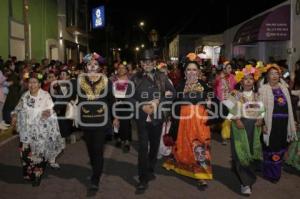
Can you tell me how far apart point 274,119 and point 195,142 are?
1.33m

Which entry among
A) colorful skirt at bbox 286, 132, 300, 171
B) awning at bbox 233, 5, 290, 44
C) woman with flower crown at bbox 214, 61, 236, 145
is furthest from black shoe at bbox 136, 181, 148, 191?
awning at bbox 233, 5, 290, 44

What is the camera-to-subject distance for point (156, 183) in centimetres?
753

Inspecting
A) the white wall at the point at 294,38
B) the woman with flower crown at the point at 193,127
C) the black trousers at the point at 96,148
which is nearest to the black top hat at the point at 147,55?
the woman with flower crown at the point at 193,127

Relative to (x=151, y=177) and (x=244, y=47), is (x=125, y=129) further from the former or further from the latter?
(x=244, y=47)

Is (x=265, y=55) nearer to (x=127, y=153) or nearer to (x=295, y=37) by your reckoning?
(x=295, y=37)

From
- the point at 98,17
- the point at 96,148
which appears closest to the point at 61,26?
the point at 98,17

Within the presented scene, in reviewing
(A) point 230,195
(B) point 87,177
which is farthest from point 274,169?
(B) point 87,177

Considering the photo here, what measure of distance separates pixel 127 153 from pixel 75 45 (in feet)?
89.8

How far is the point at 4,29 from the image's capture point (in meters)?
18.7

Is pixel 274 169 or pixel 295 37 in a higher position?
pixel 295 37

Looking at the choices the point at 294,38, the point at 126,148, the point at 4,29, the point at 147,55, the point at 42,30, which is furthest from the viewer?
the point at 42,30

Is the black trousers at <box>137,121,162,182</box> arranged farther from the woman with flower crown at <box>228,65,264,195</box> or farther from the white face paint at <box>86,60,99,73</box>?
the woman with flower crown at <box>228,65,264,195</box>

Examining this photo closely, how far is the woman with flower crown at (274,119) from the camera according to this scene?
24.7 ft

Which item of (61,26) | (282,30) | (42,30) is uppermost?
(61,26)
